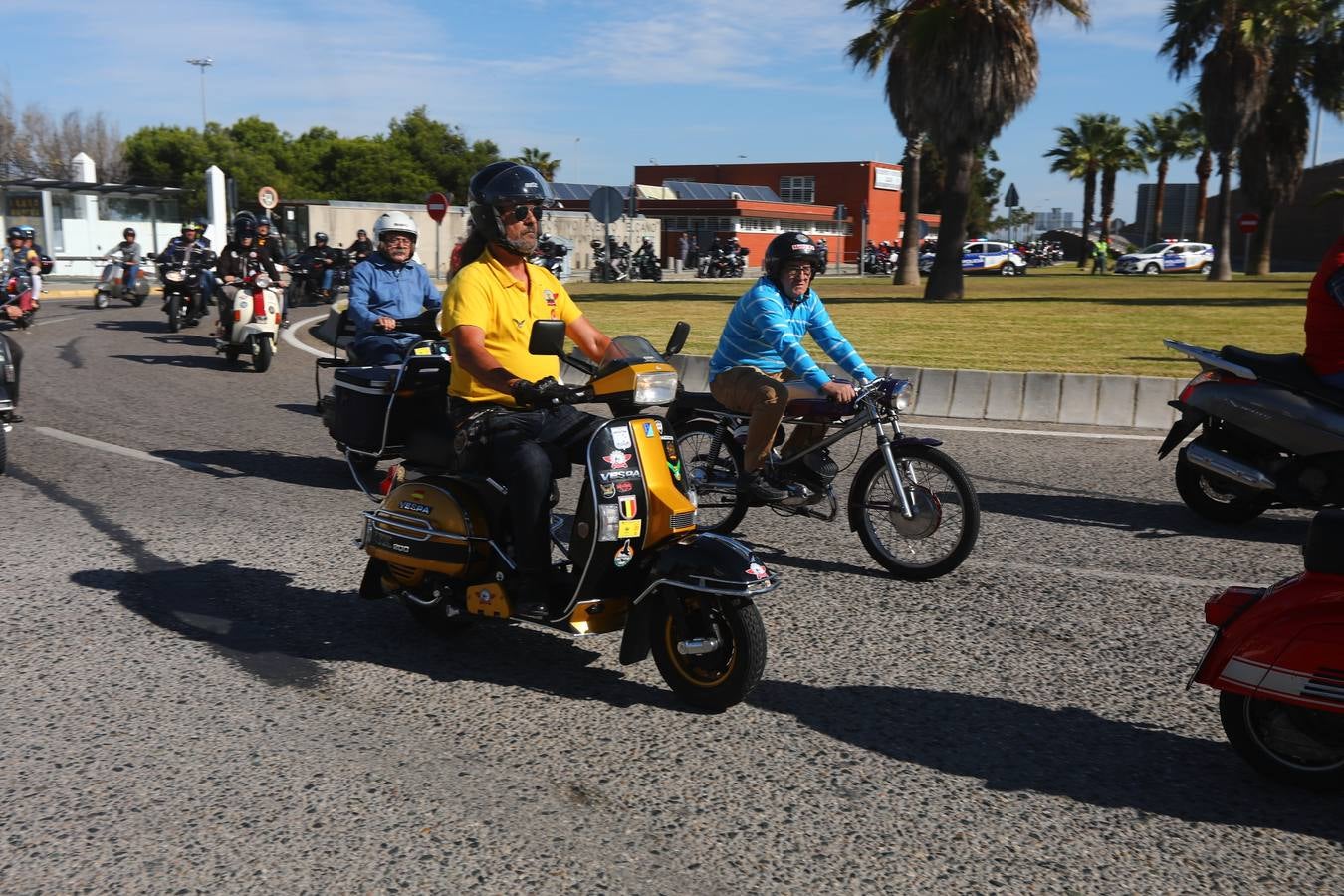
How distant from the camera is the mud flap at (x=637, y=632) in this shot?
432cm

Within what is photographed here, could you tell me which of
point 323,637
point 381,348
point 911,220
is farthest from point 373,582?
point 911,220

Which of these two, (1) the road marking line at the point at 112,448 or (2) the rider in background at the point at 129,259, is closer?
(1) the road marking line at the point at 112,448

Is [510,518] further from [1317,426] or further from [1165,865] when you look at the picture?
[1317,426]

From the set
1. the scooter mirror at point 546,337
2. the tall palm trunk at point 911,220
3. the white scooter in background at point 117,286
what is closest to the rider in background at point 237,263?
the white scooter in background at point 117,286

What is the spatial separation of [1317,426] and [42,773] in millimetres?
6150

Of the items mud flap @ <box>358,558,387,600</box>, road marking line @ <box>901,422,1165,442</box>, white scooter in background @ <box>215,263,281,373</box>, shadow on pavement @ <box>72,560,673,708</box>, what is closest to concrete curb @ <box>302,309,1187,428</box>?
road marking line @ <box>901,422,1165,442</box>

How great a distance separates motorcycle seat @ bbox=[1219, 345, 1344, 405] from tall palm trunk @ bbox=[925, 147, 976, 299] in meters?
22.9

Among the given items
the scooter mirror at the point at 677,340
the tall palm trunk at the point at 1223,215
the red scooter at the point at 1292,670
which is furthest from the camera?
the tall palm trunk at the point at 1223,215

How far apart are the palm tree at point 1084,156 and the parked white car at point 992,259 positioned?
18.2 metres

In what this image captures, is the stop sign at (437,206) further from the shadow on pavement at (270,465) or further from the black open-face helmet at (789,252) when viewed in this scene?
the black open-face helmet at (789,252)

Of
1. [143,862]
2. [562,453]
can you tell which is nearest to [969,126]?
[562,453]

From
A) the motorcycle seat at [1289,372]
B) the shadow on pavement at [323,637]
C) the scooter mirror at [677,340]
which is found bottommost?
the shadow on pavement at [323,637]

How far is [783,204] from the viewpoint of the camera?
220ft

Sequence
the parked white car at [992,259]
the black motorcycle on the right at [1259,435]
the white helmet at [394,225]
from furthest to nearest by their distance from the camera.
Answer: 1. the parked white car at [992,259]
2. the white helmet at [394,225]
3. the black motorcycle on the right at [1259,435]
